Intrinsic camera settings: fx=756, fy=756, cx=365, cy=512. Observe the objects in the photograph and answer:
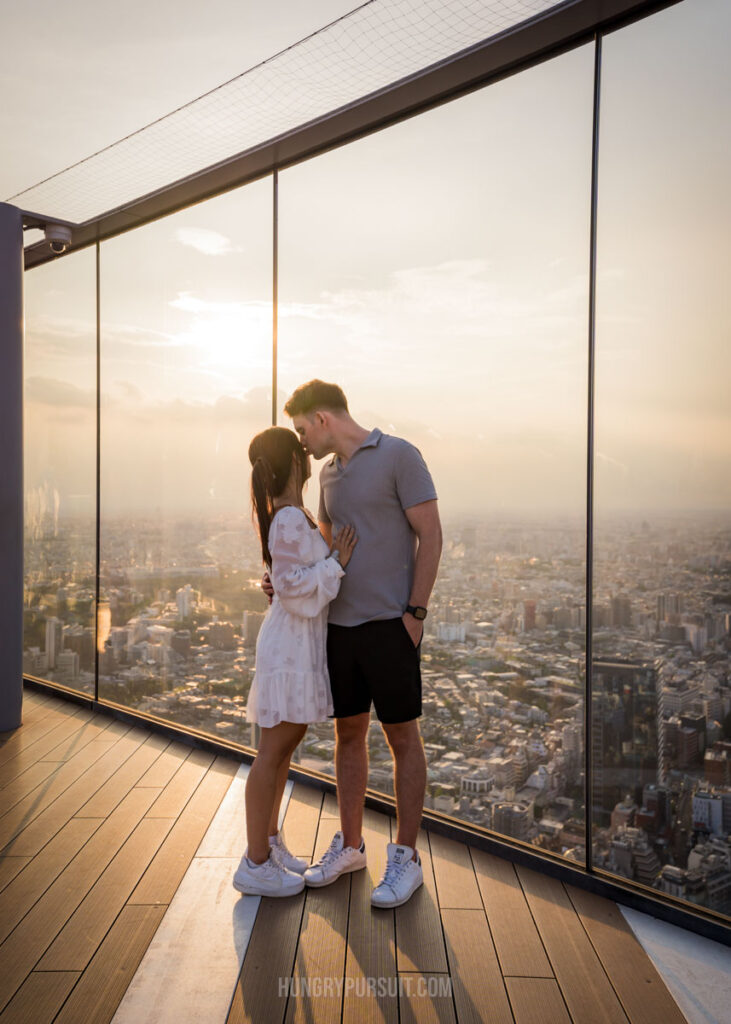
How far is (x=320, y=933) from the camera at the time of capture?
2021 mm

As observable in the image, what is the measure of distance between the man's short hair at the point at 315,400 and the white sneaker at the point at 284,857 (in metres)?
1.32

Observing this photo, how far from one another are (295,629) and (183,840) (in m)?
0.98

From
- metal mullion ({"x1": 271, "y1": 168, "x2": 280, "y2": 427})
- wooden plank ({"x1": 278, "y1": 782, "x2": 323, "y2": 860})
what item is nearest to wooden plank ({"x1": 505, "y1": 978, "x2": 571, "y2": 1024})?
wooden plank ({"x1": 278, "y1": 782, "x2": 323, "y2": 860})

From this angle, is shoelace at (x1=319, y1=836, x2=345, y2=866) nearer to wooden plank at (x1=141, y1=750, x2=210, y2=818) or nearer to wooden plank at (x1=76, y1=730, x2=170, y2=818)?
wooden plank at (x1=141, y1=750, x2=210, y2=818)

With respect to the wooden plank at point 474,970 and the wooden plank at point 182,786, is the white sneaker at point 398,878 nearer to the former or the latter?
the wooden plank at point 474,970

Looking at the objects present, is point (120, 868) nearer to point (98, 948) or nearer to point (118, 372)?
point (98, 948)

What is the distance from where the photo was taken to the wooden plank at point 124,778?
288cm

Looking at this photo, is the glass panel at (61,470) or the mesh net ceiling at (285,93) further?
the glass panel at (61,470)

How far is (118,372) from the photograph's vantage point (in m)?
4.34

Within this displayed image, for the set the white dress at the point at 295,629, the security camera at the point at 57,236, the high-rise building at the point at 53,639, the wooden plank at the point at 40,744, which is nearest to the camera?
the white dress at the point at 295,629

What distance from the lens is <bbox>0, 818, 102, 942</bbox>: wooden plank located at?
2.12m

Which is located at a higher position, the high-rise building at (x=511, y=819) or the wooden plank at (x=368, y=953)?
the high-rise building at (x=511, y=819)

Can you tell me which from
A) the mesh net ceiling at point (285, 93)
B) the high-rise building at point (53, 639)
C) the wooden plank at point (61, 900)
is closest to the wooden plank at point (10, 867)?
the wooden plank at point (61, 900)

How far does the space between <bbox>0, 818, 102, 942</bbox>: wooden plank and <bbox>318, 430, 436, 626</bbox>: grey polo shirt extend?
3.92ft
